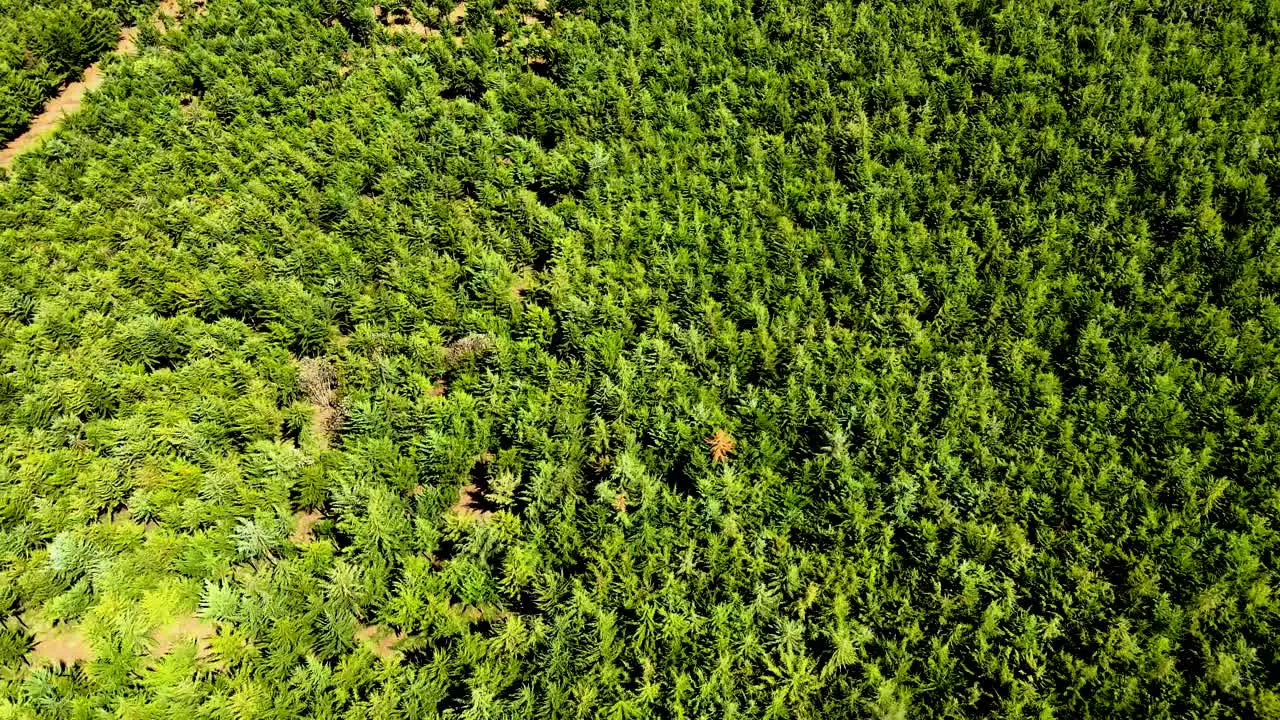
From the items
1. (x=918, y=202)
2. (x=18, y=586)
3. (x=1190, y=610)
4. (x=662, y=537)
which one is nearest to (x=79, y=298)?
(x=18, y=586)

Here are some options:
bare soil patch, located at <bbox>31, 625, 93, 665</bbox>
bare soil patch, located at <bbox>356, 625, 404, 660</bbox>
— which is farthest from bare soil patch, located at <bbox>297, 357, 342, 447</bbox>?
bare soil patch, located at <bbox>31, 625, 93, 665</bbox>

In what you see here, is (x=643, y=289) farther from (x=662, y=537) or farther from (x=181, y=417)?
(x=181, y=417)

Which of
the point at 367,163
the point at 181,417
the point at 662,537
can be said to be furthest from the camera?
the point at 367,163

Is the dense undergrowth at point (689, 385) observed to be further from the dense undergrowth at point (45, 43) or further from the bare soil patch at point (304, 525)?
the dense undergrowth at point (45, 43)

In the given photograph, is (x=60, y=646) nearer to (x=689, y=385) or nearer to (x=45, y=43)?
(x=689, y=385)

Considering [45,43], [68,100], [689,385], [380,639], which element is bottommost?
[380,639]

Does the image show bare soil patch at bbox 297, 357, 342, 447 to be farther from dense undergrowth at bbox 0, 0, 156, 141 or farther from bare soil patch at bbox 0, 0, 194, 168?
dense undergrowth at bbox 0, 0, 156, 141

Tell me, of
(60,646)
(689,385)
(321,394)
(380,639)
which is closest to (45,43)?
(321,394)
